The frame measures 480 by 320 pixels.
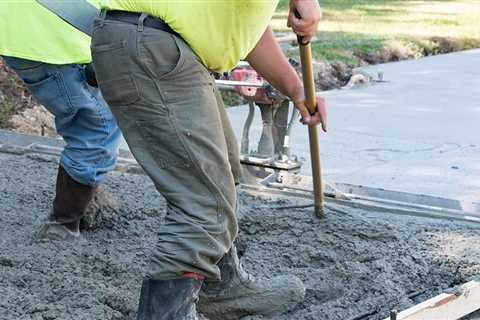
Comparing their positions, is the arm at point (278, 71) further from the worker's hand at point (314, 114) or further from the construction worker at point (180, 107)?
the construction worker at point (180, 107)

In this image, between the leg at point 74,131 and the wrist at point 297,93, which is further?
the leg at point 74,131

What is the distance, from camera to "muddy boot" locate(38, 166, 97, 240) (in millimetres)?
4047

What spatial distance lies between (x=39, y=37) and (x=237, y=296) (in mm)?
1247

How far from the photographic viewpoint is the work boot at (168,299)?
306 centimetres

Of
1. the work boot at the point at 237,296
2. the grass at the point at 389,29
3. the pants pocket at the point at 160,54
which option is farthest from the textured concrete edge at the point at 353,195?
the grass at the point at 389,29

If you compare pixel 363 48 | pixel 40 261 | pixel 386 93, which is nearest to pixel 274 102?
pixel 40 261

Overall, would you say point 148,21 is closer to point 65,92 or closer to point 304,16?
point 304,16

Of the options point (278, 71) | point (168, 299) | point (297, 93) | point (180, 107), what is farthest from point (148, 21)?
point (168, 299)

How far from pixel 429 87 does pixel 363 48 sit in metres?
1.49

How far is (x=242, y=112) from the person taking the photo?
25.5ft

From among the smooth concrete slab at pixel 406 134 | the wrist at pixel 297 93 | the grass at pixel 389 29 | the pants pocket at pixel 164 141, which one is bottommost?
the grass at pixel 389 29

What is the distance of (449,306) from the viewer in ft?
11.0

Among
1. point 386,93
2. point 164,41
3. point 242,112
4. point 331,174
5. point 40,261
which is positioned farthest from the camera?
point 386,93

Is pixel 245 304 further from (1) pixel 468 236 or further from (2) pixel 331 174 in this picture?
(2) pixel 331 174
